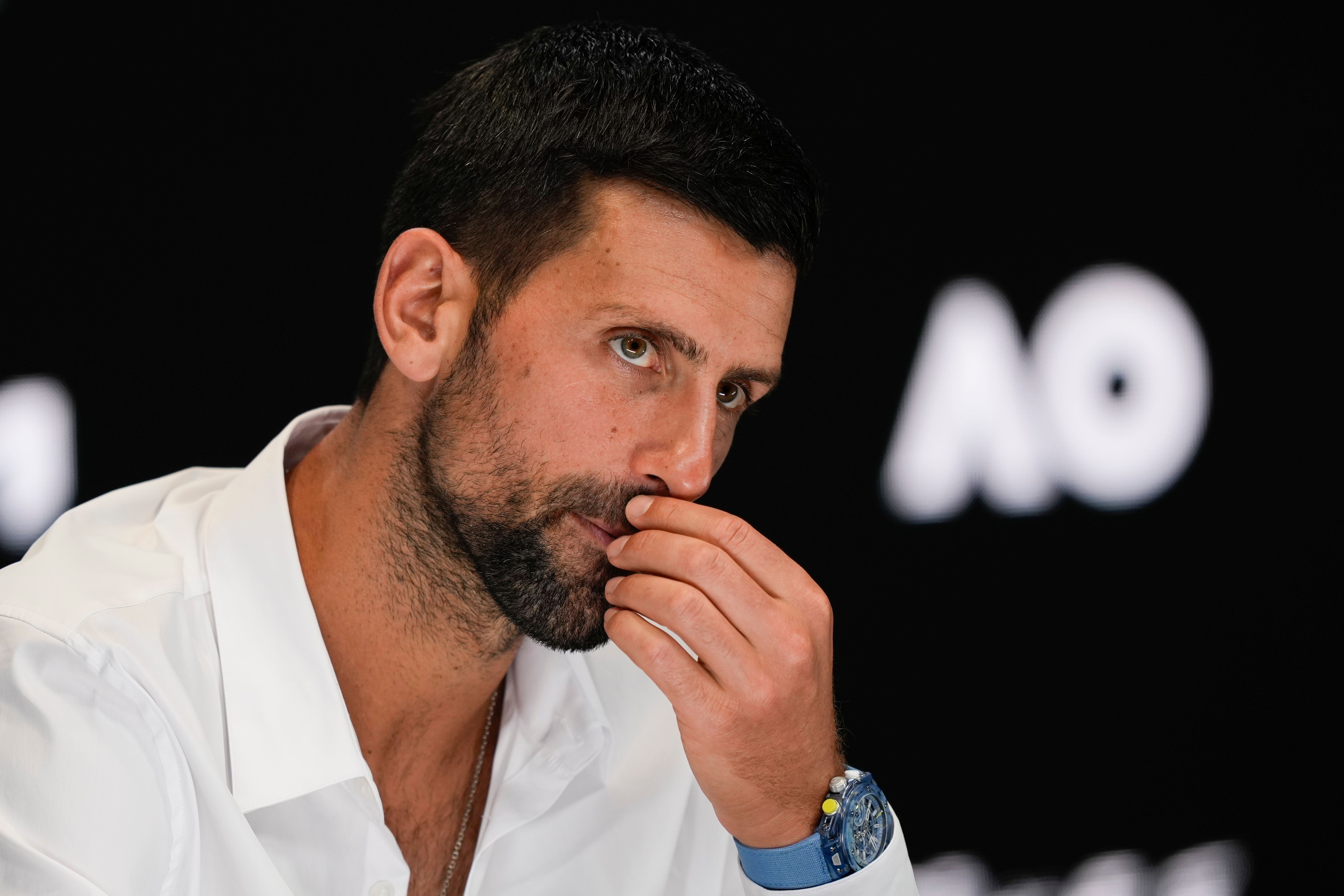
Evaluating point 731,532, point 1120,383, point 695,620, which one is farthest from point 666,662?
point 1120,383

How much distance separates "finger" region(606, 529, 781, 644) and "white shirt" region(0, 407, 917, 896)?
0.36 m

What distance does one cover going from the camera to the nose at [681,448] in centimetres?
133

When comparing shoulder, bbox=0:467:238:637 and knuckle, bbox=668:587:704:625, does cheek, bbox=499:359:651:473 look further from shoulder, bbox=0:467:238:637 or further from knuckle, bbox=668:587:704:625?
shoulder, bbox=0:467:238:637

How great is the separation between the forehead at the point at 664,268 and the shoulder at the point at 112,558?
0.56 m

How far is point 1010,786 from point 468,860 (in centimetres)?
137

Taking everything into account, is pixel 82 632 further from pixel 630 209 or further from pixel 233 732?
pixel 630 209

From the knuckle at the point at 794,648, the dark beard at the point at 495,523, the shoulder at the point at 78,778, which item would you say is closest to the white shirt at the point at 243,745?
the shoulder at the point at 78,778

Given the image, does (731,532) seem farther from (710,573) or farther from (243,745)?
(243,745)

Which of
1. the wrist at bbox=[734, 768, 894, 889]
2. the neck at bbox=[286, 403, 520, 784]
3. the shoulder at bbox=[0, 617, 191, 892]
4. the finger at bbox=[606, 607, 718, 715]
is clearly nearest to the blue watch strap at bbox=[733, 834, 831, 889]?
the wrist at bbox=[734, 768, 894, 889]

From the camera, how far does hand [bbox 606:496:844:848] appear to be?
1.30 meters

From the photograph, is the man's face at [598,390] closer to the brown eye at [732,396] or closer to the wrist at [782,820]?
the brown eye at [732,396]

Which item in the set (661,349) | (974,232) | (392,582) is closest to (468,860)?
(392,582)

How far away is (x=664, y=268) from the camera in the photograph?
1332mm

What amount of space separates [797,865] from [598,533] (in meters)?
0.48
